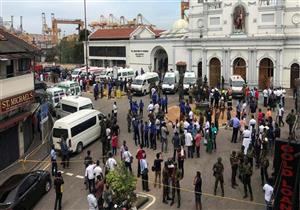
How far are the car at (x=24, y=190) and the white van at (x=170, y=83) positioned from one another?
80.7 feet

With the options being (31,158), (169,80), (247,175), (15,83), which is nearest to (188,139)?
(247,175)

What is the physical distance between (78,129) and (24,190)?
804 cm

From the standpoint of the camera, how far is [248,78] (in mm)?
46000

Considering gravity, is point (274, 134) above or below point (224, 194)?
above

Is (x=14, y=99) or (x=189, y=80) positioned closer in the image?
(x=14, y=99)

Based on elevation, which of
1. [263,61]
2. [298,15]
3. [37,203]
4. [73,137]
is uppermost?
[298,15]

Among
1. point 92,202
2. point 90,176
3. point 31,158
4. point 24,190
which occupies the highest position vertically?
point 90,176

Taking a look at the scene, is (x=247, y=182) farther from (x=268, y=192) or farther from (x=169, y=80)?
(x=169, y=80)

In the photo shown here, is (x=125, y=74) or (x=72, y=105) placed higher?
(x=125, y=74)

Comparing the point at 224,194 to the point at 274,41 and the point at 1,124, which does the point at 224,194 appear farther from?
the point at 274,41

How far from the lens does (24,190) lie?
55.8ft

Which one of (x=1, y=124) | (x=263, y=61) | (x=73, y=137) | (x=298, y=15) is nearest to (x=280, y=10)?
(x=298, y=15)

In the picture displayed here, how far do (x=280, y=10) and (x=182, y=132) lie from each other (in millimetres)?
25766

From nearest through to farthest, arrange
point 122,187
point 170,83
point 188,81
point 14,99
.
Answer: point 122,187, point 14,99, point 188,81, point 170,83
